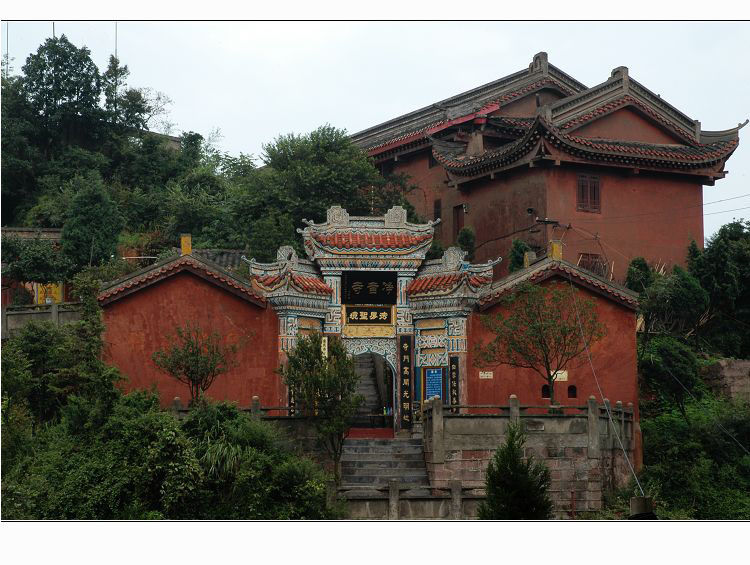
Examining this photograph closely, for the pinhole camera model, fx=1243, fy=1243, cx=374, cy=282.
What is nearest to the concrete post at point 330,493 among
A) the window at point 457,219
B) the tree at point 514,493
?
the tree at point 514,493

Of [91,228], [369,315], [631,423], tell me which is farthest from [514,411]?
[91,228]

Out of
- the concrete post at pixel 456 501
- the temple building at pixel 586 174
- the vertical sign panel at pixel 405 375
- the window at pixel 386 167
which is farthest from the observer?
the window at pixel 386 167

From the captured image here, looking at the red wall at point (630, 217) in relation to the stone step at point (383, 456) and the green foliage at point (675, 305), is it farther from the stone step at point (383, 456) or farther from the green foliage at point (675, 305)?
the stone step at point (383, 456)

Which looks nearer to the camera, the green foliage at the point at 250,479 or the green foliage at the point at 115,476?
the green foliage at the point at 115,476

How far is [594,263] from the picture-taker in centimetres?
3594

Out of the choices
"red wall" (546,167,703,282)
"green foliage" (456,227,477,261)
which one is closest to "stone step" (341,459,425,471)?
"green foliage" (456,227,477,261)

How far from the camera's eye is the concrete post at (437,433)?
26.0 meters

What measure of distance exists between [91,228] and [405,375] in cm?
1170

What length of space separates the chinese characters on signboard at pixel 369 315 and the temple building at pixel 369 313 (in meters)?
0.03

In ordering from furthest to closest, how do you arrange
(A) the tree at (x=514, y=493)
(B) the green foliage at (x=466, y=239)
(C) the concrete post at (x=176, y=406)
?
(B) the green foliage at (x=466, y=239) → (C) the concrete post at (x=176, y=406) → (A) the tree at (x=514, y=493)

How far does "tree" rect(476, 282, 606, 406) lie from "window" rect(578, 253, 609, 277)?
663 centimetres

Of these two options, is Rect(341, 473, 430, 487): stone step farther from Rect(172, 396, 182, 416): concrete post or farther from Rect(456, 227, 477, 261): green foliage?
Rect(456, 227, 477, 261): green foliage

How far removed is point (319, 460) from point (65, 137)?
23.5m

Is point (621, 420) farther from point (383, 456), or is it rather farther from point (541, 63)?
point (541, 63)
